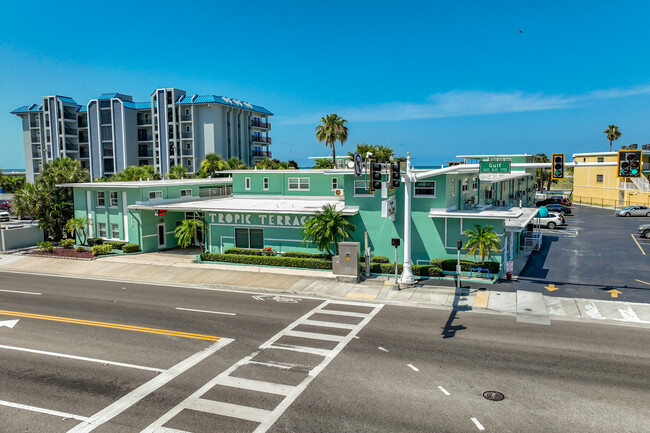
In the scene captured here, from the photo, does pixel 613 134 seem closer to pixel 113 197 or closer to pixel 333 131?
pixel 333 131

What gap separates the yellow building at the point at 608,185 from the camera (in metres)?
63.0

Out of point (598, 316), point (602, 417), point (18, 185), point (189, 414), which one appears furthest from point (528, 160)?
point (18, 185)

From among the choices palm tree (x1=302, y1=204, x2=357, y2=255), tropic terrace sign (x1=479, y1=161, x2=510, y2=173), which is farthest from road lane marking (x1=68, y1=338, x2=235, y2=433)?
tropic terrace sign (x1=479, y1=161, x2=510, y2=173)

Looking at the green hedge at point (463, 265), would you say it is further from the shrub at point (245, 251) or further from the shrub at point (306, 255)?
the shrub at point (245, 251)

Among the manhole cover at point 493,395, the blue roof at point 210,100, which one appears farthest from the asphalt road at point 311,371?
the blue roof at point 210,100

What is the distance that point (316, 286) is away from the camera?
24.9 m

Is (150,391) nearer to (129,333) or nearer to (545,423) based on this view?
(129,333)

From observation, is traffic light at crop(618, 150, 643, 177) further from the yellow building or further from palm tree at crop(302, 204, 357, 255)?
the yellow building

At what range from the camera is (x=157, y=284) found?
87.6ft

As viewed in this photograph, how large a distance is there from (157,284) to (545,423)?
21.6m

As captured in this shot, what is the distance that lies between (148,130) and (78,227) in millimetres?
52685

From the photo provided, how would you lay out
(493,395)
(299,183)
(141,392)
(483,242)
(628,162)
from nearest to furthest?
(493,395) < (141,392) < (628,162) < (483,242) < (299,183)

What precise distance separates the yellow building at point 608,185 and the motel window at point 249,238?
1850 inches

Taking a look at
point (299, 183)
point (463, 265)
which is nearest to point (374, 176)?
point (463, 265)
